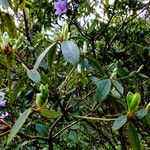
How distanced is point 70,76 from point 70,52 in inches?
9.2

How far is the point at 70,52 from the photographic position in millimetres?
782

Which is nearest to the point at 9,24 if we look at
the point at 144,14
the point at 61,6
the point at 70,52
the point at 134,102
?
the point at 70,52

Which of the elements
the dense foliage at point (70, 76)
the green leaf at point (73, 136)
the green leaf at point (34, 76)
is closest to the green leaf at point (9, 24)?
the dense foliage at point (70, 76)

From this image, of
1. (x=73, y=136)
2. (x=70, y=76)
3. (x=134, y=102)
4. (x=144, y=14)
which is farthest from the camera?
(x=144, y=14)

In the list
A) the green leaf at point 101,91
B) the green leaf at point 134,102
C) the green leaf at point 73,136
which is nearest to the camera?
the green leaf at point 134,102

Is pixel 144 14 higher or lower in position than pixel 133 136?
higher

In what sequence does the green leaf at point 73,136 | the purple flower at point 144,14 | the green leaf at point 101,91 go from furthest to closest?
1. the purple flower at point 144,14
2. the green leaf at point 73,136
3. the green leaf at point 101,91

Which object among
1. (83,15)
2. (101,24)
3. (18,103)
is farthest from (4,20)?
(83,15)

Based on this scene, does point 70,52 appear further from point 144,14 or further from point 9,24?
point 144,14

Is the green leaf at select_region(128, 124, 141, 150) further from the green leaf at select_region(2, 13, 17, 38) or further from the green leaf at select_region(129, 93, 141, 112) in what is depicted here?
the green leaf at select_region(2, 13, 17, 38)

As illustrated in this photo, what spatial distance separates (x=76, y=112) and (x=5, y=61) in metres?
0.37

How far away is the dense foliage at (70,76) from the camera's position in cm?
79

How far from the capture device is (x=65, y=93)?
41.0 inches

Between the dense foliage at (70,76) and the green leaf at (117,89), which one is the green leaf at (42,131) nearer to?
the dense foliage at (70,76)
